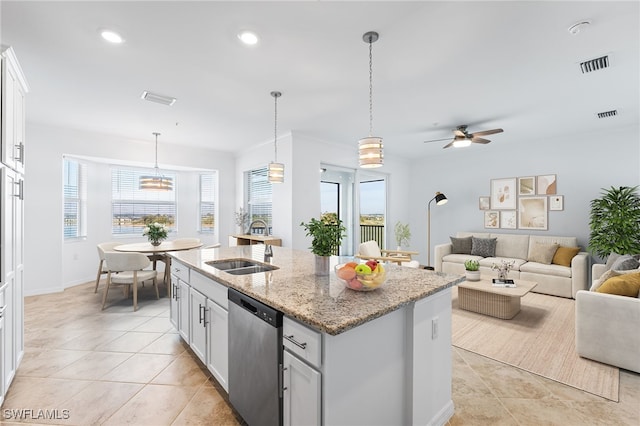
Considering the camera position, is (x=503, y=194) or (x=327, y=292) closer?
(x=327, y=292)

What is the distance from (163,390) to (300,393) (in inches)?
59.0

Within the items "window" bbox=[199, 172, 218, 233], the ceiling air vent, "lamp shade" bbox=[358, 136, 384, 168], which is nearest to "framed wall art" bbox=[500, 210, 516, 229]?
the ceiling air vent

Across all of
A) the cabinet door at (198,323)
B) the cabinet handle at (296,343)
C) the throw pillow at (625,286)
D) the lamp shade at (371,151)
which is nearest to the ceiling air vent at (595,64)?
the throw pillow at (625,286)

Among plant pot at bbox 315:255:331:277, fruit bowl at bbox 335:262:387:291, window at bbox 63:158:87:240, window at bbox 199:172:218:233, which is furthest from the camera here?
window at bbox 199:172:218:233

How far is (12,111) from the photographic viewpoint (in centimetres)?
224

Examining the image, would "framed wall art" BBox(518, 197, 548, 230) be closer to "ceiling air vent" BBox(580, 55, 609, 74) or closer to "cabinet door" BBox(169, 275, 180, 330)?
"ceiling air vent" BBox(580, 55, 609, 74)

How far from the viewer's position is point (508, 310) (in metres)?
3.67

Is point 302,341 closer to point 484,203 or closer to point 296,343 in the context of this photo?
point 296,343

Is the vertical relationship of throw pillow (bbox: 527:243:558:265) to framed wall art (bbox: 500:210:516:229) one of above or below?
below

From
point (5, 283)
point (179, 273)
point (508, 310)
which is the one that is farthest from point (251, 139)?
point (508, 310)

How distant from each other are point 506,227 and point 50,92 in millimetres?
7546

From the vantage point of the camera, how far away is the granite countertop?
131 cm

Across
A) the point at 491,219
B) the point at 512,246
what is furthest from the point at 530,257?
the point at 491,219

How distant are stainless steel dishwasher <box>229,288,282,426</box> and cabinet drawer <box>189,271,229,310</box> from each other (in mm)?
129
